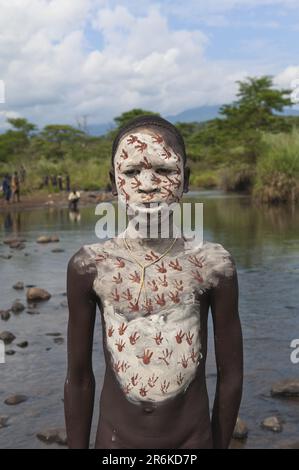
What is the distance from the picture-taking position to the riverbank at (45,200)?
3741 centimetres

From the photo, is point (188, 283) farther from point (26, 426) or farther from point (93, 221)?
point (93, 221)

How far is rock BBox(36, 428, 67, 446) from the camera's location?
6047 millimetres

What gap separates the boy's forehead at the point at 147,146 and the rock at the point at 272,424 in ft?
14.4

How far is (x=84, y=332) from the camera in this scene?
254 centimetres

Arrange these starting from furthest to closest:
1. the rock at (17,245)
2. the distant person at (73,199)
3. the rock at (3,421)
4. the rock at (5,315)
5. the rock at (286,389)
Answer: the distant person at (73,199), the rock at (17,245), the rock at (5,315), the rock at (286,389), the rock at (3,421)

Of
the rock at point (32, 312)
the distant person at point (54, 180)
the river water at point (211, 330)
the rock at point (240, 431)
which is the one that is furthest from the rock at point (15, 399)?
the distant person at point (54, 180)

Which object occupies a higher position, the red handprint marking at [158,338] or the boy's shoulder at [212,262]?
the boy's shoulder at [212,262]

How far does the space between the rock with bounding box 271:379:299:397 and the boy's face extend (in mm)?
5074

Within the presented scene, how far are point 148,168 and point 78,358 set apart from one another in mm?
760

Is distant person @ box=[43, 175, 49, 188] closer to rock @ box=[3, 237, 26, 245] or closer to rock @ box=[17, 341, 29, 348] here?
rock @ box=[3, 237, 26, 245]

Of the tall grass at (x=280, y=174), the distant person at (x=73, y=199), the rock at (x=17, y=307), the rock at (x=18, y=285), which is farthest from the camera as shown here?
the distant person at (x=73, y=199)

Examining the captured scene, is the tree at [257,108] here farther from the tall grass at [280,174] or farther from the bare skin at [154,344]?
the bare skin at [154,344]

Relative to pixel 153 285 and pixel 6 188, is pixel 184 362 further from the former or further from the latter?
pixel 6 188
